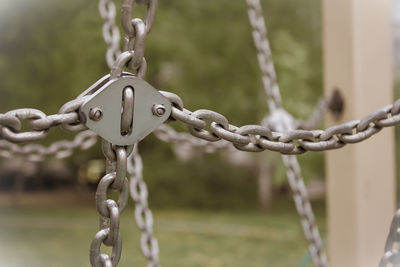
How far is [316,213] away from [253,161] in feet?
2.60

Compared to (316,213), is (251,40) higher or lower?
higher

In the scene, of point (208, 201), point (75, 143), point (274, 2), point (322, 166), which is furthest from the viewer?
point (208, 201)

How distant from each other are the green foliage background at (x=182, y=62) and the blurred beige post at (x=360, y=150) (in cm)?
278

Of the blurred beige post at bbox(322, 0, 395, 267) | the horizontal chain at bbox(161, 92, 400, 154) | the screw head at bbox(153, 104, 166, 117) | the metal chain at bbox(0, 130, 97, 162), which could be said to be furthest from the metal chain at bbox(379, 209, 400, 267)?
the metal chain at bbox(0, 130, 97, 162)

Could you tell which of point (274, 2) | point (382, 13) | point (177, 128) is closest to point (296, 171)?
point (382, 13)

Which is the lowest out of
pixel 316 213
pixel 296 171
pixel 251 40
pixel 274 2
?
pixel 296 171

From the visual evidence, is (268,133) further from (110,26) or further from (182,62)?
(182,62)

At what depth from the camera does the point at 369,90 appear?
2.60 feet

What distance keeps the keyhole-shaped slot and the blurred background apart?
10.6ft

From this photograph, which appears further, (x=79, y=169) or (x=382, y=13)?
(x=79, y=169)

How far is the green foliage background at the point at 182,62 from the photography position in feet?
12.3

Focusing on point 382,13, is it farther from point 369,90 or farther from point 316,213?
point 316,213

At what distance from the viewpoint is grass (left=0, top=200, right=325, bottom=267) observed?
143 inches

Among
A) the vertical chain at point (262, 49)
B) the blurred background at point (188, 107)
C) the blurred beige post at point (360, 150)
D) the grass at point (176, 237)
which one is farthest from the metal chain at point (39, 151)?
the grass at point (176, 237)
